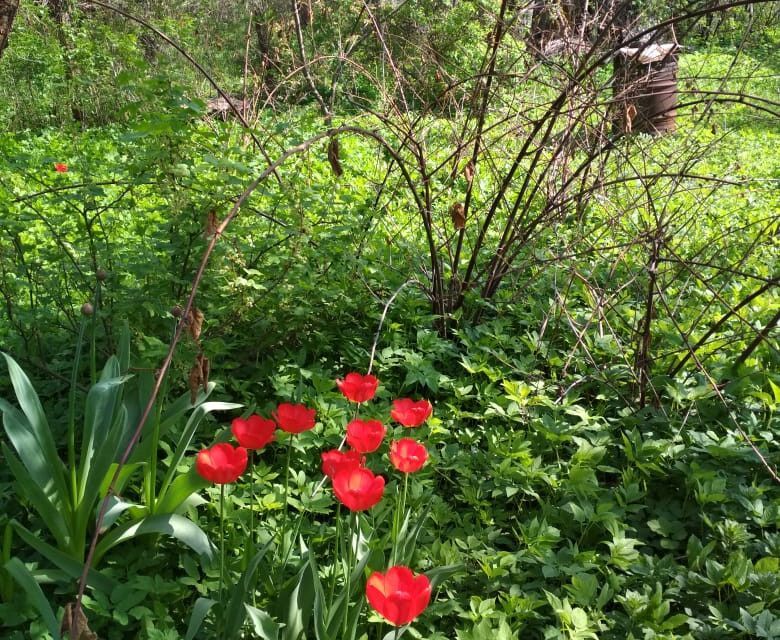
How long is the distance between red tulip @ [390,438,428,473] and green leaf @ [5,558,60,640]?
737 millimetres

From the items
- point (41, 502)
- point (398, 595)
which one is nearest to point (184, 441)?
point (41, 502)

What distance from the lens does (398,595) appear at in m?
1.18

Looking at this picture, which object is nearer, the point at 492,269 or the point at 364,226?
the point at 364,226

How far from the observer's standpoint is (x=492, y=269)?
3221 millimetres

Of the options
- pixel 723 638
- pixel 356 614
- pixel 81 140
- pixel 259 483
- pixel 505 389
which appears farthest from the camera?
pixel 81 140

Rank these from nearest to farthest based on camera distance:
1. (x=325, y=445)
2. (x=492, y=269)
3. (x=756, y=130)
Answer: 1. (x=325, y=445)
2. (x=492, y=269)
3. (x=756, y=130)

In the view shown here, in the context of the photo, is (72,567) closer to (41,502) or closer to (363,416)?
(41,502)

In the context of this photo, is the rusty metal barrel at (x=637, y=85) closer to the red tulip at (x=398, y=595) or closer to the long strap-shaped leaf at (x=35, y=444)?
the red tulip at (x=398, y=595)

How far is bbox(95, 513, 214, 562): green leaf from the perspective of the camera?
1744mm

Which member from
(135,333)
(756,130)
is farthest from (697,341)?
(756,130)

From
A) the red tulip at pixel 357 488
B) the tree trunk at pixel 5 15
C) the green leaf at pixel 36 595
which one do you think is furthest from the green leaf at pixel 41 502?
the tree trunk at pixel 5 15

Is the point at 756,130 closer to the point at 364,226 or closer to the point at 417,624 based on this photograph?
the point at 364,226

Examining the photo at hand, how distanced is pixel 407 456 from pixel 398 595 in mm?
331

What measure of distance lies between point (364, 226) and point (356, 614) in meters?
1.72
